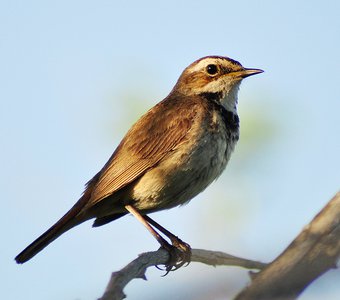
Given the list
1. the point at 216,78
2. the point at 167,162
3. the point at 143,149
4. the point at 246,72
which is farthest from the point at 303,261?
the point at 216,78

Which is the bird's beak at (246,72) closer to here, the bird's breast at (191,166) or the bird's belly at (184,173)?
the bird's breast at (191,166)

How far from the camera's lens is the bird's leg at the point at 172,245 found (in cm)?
650

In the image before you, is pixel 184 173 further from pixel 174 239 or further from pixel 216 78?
pixel 216 78

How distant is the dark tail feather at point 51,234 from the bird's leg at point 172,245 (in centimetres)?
59

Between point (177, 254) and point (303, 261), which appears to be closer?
point (303, 261)

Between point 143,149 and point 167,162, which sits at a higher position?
point 143,149

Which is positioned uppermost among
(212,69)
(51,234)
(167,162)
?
(212,69)

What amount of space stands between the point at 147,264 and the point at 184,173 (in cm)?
167

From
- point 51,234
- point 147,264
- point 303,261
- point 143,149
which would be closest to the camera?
point 303,261

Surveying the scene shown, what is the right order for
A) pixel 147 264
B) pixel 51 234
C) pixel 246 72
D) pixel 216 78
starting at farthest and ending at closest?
pixel 216 78
pixel 246 72
pixel 51 234
pixel 147 264

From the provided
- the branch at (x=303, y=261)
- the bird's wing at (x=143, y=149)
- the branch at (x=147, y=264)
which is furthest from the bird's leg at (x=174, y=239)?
the branch at (x=303, y=261)

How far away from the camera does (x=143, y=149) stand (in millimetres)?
7039

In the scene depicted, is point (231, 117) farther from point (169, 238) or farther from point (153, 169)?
point (169, 238)

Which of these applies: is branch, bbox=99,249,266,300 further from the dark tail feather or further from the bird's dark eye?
the bird's dark eye
